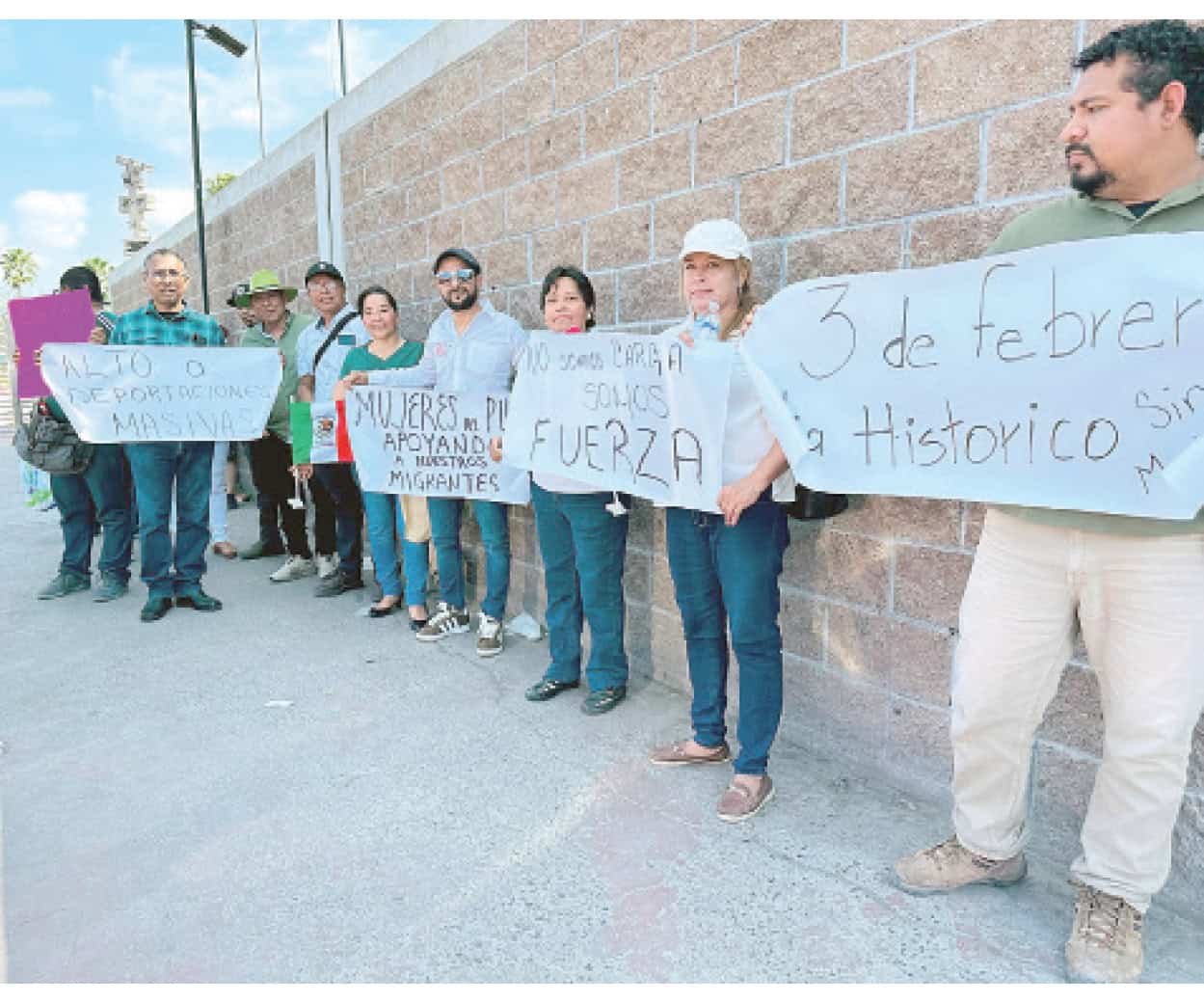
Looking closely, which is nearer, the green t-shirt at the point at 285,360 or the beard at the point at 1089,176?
the beard at the point at 1089,176

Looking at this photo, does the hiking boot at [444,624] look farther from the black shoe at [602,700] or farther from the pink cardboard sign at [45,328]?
the pink cardboard sign at [45,328]

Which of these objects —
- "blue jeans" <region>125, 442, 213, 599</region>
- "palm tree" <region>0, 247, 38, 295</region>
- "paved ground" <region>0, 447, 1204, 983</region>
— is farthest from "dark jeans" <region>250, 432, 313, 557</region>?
"palm tree" <region>0, 247, 38, 295</region>

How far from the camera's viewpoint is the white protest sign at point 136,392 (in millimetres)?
4770

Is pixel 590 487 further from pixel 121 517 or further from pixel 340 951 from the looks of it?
pixel 121 517

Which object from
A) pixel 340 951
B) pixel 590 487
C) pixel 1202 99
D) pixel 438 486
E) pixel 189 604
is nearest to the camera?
pixel 1202 99

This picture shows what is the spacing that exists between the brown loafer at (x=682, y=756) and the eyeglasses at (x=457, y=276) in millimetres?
2305

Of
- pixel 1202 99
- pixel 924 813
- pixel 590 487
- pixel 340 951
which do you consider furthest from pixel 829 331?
pixel 340 951

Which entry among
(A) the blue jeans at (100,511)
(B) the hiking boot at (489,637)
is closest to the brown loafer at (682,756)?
(B) the hiking boot at (489,637)

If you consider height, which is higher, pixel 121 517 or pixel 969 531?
pixel 969 531

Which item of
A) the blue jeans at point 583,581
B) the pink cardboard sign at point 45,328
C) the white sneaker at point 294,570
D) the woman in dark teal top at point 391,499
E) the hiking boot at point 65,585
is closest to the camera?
the blue jeans at point 583,581

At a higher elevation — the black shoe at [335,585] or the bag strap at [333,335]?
the bag strap at [333,335]

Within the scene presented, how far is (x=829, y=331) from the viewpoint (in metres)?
2.29

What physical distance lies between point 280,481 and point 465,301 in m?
2.71

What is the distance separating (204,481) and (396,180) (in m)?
2.25
